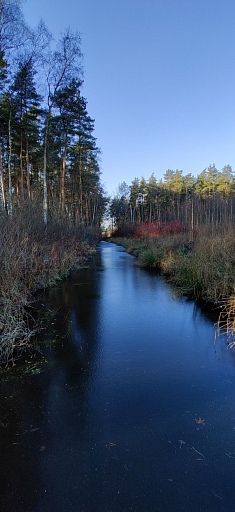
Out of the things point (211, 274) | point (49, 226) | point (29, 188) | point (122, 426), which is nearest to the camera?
point (122, 426)

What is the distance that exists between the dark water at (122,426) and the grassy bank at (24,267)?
2.09 ft

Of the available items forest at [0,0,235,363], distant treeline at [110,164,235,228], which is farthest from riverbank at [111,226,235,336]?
distant treeline at [110,164,235,228]

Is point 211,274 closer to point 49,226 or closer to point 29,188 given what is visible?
point 49,226

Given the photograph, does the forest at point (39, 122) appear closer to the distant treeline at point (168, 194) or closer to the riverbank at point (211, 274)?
the riverbank at point (211, 274)

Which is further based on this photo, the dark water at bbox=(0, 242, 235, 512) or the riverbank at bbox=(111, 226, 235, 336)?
the riverbank at bbox=(111, 226, 235, 336)

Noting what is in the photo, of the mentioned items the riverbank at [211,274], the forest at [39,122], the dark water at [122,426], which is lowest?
the dark water at [122,426]

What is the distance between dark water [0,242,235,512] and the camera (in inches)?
70.6

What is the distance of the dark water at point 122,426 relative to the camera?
179 centimetres

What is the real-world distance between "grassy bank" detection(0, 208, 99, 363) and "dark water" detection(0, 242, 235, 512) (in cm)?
64

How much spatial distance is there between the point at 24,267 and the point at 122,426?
5.59 m

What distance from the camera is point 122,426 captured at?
8.07 feet

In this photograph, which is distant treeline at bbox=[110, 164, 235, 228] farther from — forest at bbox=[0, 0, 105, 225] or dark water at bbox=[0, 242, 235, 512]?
dark water at bbox=[0, 242, 235, 512]

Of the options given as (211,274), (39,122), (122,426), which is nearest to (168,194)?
(39,122)

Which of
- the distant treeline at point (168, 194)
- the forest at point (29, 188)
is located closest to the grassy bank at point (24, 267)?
the forest at point (29, 188)
